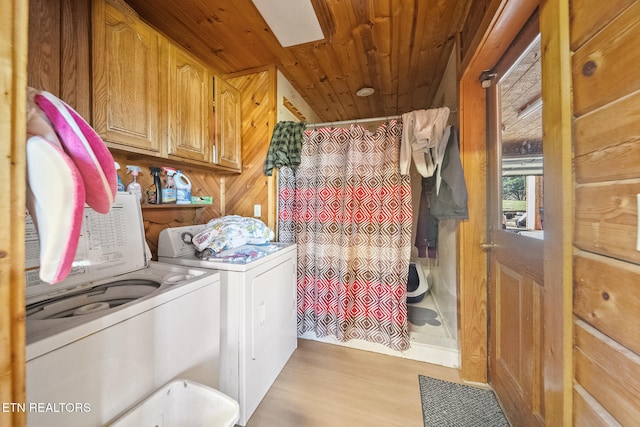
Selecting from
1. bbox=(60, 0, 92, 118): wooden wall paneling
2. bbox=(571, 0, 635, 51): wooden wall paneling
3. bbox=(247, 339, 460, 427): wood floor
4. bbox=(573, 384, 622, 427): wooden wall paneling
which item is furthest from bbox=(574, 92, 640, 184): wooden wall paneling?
bbox=(60, 0, 92, 118): wooden wall paneling

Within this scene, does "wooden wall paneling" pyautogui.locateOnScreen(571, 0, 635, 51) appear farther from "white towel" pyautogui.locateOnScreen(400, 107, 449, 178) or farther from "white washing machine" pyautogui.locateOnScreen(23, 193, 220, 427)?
"white washing machine" pyautogui.locateOnScreen(23, 193, 220, 427)

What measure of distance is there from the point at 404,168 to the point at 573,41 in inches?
41.5

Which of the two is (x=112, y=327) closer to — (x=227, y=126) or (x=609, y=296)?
(x=609, y=296)

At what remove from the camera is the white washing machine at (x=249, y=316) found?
1197mm

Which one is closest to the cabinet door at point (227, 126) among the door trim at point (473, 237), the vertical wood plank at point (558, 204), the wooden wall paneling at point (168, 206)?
the wooden wall paneling at point (168, 206)

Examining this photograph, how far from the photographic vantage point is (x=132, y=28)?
1170 mm

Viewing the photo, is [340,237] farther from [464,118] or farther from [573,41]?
Answer: [573,41]

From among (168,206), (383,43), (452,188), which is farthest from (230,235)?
(383,43)

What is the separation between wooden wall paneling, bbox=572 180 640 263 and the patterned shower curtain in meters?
1.11

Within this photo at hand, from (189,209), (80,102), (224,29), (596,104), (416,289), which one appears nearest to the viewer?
(596,104)

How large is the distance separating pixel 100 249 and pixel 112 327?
0.57 m

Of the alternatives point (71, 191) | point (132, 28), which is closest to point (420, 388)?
point (71, 191)

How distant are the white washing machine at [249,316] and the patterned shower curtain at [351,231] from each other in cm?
32

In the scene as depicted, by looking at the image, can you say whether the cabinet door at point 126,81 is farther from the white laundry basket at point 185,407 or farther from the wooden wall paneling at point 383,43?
the wooden wall paneling at point 383,43
